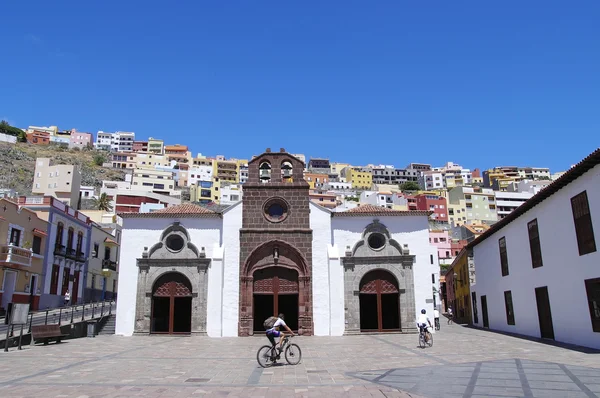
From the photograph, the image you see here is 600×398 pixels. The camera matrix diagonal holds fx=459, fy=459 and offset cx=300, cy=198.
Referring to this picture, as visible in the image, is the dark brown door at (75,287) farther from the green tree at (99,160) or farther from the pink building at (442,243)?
the green tree at (99,160)

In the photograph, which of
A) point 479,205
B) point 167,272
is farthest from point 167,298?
point 479,205

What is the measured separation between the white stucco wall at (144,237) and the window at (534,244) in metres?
15.2

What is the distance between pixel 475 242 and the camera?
96.8ft

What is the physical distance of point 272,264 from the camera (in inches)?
954

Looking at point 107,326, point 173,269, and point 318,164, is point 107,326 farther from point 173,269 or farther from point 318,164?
point 318,164

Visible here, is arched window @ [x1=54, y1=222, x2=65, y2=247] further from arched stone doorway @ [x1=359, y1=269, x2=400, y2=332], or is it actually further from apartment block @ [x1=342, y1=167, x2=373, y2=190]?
apartment block @ [x1=342, y1=167, x2=373, y2=190]

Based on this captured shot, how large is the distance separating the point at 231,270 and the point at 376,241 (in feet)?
26.1

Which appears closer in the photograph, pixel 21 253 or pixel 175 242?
pixel 175 242

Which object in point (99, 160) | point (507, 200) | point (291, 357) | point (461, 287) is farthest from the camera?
point (99, 160)

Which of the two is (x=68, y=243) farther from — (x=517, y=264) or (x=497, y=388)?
(x=497, y=388)

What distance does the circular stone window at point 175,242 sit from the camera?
24875mm

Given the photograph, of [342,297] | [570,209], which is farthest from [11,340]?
[570,209]

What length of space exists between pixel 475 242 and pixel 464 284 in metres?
6.64

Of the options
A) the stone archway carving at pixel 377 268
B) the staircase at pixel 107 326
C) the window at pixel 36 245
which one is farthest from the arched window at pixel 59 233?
the stone archway carving at pixel 377 268
